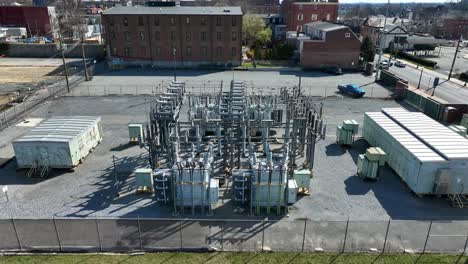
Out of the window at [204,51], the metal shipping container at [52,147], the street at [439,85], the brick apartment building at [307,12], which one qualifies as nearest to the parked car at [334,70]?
the street at [439,85]

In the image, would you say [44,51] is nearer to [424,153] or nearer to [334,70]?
→ [334,70]

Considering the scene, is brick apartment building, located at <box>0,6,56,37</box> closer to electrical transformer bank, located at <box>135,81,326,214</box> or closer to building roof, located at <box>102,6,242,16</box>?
building roof, located at <box>102,6,242,16</box>

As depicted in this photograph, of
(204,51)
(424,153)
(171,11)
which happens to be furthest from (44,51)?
(424,153)

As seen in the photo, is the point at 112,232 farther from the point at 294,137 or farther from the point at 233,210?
the point at 294,137

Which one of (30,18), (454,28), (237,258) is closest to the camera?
(237,258)

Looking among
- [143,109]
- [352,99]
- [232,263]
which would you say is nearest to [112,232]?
[232,263]
